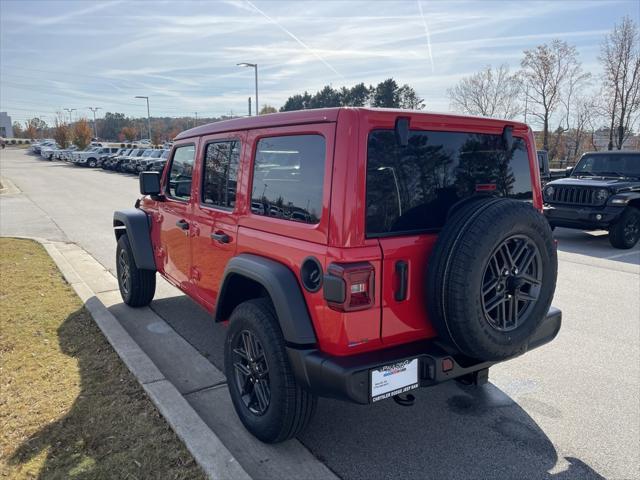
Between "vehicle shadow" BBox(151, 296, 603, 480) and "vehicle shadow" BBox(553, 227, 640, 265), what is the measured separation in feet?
20.2

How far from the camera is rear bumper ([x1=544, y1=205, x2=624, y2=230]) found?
909 centimetres

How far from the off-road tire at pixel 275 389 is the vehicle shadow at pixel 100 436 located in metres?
0.48

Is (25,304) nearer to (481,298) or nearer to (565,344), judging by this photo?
(481,298)

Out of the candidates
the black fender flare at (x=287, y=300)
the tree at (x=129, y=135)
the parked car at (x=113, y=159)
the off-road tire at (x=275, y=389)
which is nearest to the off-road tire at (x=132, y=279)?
the off-road tire at (x=275, y=389)

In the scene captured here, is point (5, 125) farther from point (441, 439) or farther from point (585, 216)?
point (441, 439)

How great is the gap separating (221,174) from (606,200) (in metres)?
8.32

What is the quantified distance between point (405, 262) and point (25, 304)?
458cm

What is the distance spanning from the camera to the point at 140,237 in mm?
4965

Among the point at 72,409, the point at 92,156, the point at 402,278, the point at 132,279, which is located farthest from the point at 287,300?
the point at 92,156

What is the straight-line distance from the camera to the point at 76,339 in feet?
14.5

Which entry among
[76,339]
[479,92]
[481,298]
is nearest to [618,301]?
[481,298]

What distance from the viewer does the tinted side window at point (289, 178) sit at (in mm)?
2623

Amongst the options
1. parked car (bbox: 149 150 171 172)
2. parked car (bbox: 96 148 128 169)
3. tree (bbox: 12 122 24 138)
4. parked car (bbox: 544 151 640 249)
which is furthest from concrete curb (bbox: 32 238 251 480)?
tree (bbox: 12 122 24 138)

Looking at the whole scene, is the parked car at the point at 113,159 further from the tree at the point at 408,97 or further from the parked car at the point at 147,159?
the tree at the point at 408,97
